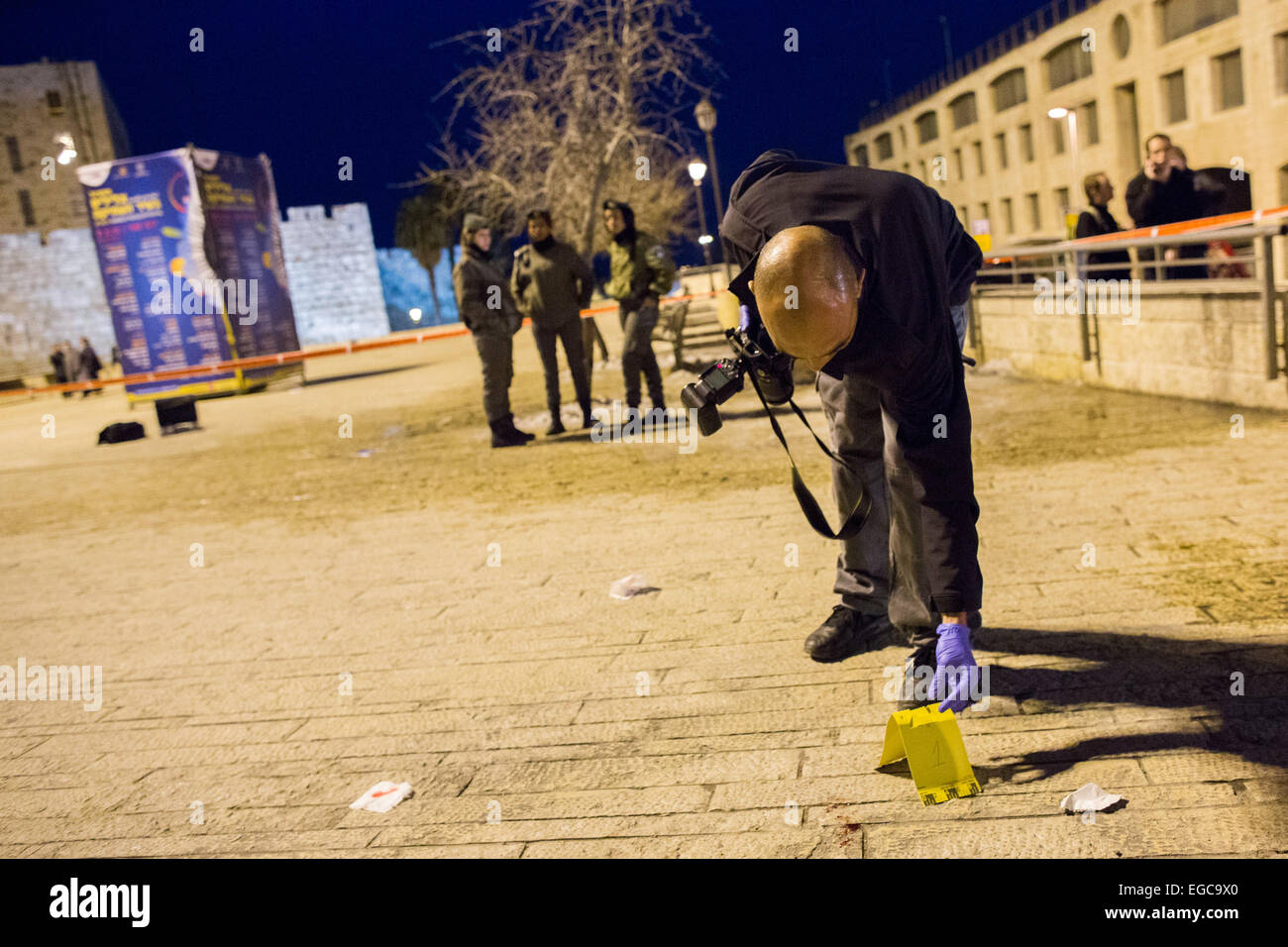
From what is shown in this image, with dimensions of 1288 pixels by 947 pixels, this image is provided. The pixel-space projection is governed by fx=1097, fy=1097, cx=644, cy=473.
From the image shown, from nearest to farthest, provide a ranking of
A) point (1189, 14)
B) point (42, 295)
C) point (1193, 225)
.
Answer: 1. point (1193, 225)
2. point (1189, 14)
3. point (42, 295)

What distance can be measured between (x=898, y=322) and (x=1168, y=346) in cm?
645

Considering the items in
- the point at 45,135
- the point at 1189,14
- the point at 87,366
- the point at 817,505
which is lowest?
the point at 817,505

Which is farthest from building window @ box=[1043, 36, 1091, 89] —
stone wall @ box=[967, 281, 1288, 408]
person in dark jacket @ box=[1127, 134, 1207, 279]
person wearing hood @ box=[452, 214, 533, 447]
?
person wearing hood @ box=[452, 214, 533, 447]

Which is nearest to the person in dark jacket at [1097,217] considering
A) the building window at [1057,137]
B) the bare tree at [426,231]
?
the building window at [1057,137]

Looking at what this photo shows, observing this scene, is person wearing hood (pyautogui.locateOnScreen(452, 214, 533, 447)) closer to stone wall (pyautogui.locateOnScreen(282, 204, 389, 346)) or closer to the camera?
the camera

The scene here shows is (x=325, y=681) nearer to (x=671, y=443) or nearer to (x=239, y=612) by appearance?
(x=239, y=612)

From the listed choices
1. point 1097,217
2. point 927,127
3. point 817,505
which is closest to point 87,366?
point 1097,217

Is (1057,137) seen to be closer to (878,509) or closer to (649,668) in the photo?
(878,509)

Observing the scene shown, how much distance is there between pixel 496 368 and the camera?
1012 centimetres

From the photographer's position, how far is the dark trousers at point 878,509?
3.53m

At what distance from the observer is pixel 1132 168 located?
3741cm

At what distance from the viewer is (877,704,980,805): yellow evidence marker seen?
9.43ft
